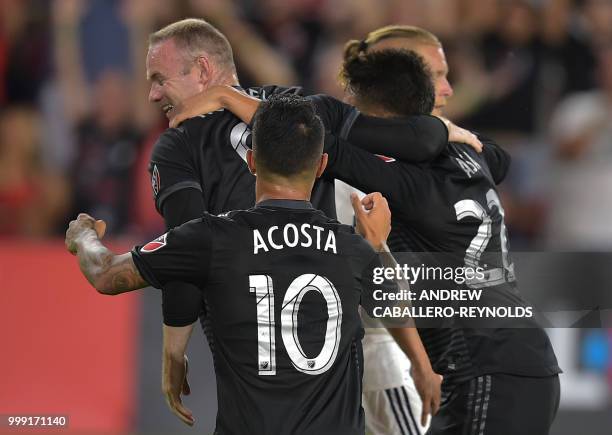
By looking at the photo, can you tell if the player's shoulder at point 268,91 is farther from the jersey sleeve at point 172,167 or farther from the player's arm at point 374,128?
the jersey sleeve at point 172,167

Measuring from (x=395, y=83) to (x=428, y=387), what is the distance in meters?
1.13

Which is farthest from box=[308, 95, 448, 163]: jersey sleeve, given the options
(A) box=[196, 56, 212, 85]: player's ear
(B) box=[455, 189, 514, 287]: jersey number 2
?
(A) box=[196, 56, 212, 85]: player's ear

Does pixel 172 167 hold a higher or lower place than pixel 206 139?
lower

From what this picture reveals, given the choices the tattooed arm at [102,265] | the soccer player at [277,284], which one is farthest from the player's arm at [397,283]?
the tattooed arm at [102,265]

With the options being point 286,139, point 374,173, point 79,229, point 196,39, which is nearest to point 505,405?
point 374,173

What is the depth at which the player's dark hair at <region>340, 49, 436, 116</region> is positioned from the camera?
13.1 ft

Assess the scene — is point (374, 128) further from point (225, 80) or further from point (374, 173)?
point (225, 80)

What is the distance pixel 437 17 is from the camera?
8.24 meters

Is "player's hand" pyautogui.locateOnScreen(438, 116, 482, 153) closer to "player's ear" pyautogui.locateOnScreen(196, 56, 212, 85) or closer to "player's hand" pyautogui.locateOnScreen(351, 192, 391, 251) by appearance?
"player's hand" pyautogui.locateOnScreen(351, 192, 391, 251)

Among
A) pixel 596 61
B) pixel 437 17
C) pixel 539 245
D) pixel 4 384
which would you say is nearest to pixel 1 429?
pixel 4 384

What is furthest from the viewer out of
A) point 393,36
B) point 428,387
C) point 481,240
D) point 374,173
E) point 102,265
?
point 393,36

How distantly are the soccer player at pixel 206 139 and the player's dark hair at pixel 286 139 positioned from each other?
18.7 inches

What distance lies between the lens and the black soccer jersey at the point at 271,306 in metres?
3.11

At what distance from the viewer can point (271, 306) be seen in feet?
10.2
